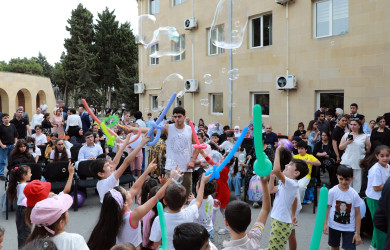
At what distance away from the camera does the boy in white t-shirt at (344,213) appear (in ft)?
14.0

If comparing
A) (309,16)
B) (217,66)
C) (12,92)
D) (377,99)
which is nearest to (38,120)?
(217,66)

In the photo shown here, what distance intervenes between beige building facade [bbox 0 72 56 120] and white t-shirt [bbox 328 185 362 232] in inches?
1217

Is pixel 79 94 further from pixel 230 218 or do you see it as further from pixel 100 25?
pixel 230 218

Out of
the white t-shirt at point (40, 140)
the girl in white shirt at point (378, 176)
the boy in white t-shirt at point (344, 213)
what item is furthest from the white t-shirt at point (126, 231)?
the white t-shirt at point (40, 140)

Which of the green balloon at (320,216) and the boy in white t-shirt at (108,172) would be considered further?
the boy in white t-shirt at (108,172)

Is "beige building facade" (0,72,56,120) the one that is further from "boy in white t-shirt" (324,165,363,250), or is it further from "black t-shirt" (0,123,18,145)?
"boy in white t-shirt" (324,165,363,250)

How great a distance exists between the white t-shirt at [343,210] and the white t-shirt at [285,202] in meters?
0.57

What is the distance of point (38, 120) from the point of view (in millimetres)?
12852

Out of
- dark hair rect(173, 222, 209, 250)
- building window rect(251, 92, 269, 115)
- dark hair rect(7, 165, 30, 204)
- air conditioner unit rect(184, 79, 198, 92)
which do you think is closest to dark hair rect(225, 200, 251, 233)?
dark hair rect(173, 222, 209, 250)

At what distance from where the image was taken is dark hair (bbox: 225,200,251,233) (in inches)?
99.9

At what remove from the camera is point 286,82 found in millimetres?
12781

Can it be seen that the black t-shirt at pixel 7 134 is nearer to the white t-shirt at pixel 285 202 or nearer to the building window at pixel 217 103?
the white t-shirt at pixel 285 202

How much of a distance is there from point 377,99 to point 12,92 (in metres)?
29.3

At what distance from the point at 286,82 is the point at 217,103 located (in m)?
4.38
